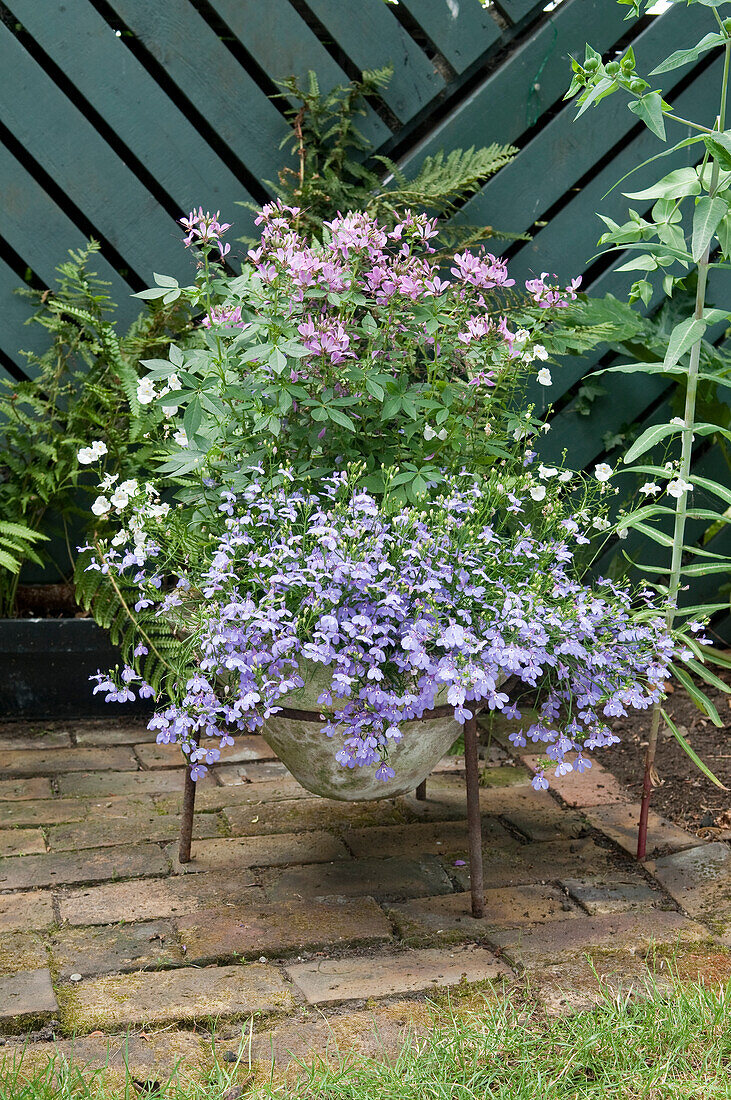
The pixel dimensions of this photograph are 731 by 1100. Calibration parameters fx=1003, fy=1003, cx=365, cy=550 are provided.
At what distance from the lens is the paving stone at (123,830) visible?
226cm

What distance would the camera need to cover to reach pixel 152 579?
1909 mm

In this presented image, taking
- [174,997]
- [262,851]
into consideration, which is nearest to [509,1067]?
[174,997]

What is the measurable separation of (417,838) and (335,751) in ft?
1.71

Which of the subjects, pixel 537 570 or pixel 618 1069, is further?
pixel 537 570

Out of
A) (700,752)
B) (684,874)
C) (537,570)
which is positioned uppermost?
(537,570)

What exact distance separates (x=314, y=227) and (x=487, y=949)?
84.2 inches

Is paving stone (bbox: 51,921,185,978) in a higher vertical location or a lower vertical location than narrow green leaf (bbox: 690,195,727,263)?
lower

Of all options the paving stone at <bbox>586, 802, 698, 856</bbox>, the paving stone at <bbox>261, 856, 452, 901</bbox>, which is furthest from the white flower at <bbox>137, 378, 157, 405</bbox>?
the paving stone at <bbox>586, 802, 698, 856</bbox>

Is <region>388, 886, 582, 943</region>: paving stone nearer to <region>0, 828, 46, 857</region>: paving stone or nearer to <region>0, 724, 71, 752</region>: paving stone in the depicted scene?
<region>0, 828, 46, 857</region>: paving stone

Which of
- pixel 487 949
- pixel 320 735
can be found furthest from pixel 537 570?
pixel 487 949

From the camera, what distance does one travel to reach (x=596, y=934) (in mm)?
1925

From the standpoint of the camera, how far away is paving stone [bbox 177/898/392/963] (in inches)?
73.2

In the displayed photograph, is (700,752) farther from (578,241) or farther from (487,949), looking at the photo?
(578,241)

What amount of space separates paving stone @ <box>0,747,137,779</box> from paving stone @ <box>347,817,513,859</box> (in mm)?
725
